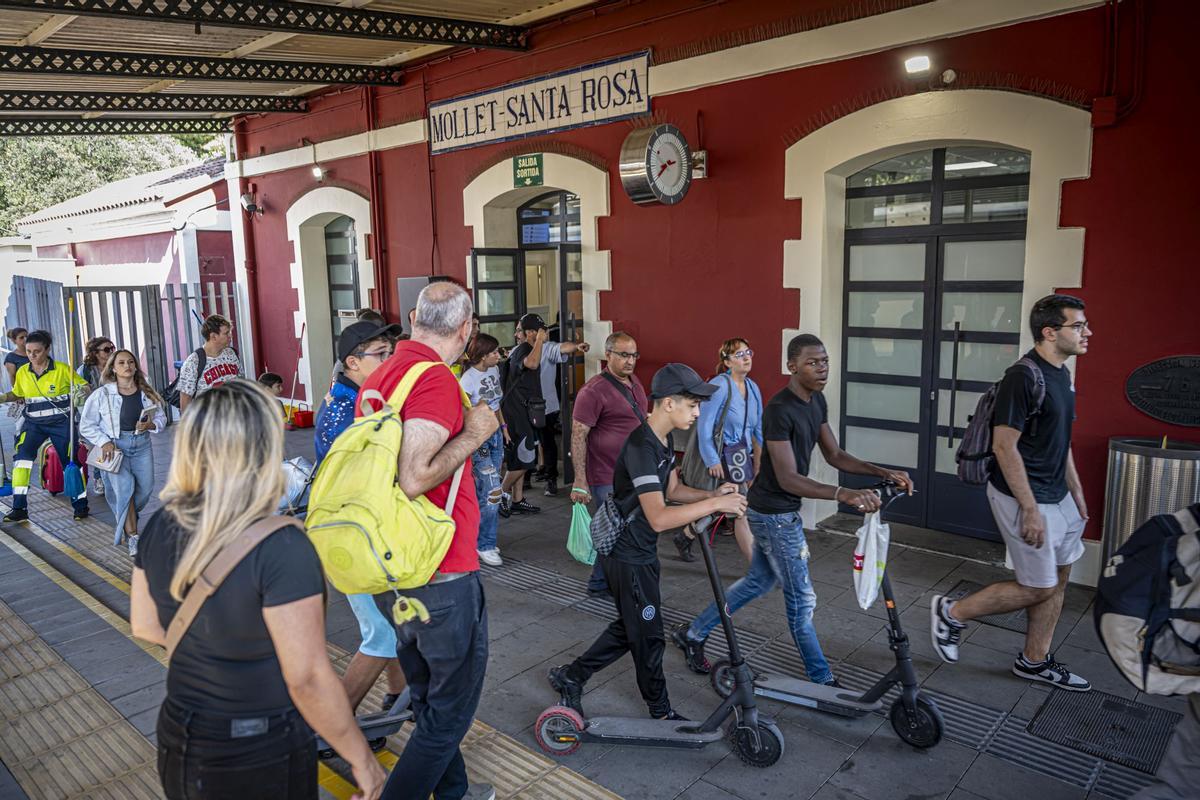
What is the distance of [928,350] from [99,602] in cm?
655

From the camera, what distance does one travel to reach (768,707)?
4164 millimetres

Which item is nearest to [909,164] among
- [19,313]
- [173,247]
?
[173,247]

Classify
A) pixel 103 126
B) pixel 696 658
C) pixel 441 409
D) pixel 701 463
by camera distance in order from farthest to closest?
pixel 103 126, pixel 701 463, pixel 696 658, pixel 441 409

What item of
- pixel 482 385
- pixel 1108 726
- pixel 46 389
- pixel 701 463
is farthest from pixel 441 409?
pixel 46 389

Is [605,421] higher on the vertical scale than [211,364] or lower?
lower

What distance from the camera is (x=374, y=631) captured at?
3.53 meters

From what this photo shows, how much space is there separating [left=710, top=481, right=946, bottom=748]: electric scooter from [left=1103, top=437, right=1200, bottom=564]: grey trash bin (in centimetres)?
222

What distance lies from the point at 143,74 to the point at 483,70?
366cm

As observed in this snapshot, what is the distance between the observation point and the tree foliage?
94.5ft

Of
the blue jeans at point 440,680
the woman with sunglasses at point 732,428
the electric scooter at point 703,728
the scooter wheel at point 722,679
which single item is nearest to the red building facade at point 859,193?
the woman with sunglasses at point 732,428

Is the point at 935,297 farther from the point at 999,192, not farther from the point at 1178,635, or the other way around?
the point at 1178,635

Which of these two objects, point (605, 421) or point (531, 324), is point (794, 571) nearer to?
point (605, 421)

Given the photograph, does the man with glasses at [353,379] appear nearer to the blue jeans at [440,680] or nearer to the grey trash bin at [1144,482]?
the blue jeans at [440,680]

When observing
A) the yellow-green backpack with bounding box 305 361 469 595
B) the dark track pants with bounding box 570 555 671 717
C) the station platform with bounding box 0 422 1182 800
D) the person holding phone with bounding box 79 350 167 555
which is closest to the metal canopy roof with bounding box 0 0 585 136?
the person holding phone with bounding box 79 350 167 555
